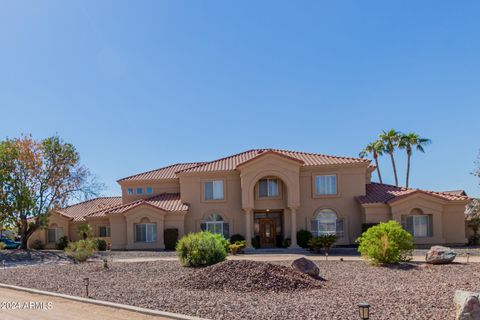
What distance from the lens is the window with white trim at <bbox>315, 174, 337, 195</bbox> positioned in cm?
3422

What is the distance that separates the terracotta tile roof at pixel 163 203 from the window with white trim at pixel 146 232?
168 centimetres

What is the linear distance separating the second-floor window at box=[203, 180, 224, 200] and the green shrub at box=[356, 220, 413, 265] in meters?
17.4

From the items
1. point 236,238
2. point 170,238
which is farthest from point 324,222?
point 170,238

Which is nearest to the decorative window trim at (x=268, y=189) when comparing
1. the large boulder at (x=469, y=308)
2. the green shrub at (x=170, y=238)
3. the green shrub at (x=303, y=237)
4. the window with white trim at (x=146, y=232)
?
the green shrub at (x=303, y=237)

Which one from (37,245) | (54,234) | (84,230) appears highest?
(84,230)

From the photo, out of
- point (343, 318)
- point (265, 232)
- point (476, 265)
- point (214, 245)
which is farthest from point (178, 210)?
point (343, 318)

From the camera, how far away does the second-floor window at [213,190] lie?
116 ft

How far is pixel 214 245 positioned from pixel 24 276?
27.5ft

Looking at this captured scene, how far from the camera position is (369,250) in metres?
19.4

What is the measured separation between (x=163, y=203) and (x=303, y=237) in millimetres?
12093

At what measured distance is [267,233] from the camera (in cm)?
3575

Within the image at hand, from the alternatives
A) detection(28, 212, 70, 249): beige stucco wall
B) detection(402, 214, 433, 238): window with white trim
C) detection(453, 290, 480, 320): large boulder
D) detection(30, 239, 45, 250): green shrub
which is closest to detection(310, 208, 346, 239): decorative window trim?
detection(402, 214, 433, 238): window with white trim

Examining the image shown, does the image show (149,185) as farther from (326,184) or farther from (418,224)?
(418,224)

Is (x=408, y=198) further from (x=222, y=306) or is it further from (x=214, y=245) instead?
(x=222, y=306)
